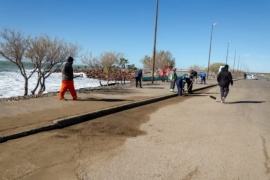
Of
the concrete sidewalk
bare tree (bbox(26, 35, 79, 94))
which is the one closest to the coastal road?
the concrete sidewalk

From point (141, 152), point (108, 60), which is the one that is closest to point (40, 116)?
point (141, 152)

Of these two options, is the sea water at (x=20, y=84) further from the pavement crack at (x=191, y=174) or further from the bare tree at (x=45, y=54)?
the pavement crack at (x=191, y=174)

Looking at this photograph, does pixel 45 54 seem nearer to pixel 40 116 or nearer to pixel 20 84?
pixel 40 116

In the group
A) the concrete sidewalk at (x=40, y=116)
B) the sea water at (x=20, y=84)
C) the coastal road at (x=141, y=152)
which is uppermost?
the concrete sidewalk at (x=40, y=116)

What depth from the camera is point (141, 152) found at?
16.2 ft

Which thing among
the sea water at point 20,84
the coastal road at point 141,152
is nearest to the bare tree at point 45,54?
the sea water at point 20,84

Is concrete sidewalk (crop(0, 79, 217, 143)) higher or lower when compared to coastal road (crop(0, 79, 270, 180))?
higher

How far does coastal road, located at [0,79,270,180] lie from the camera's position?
4.01 metres

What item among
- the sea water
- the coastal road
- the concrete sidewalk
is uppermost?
the concrete sidewalk

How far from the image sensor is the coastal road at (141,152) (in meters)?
4.01

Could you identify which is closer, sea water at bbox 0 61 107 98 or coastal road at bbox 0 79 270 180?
coastal road at bbox 0 79 270 180

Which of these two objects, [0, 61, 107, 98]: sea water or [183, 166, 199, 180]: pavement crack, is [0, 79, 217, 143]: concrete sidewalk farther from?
[0, 61, 107, 98]: sea water

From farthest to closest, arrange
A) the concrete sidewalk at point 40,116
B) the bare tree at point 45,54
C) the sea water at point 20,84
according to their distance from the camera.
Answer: the sea water at point 20,84 → the bare tree at point 45,54 → the concrete sidewalk at point 40,116

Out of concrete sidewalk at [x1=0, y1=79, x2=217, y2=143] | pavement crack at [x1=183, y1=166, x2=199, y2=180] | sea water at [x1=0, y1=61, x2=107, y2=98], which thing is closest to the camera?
pavement crack at [x1=183, y1=166, x2=199, y2=180]
